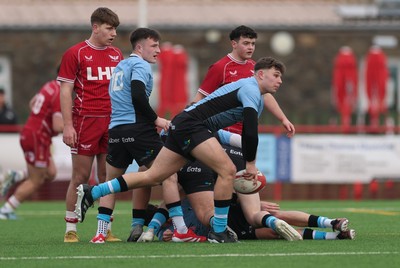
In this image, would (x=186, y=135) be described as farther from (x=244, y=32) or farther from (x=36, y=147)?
(x=36, y=147)

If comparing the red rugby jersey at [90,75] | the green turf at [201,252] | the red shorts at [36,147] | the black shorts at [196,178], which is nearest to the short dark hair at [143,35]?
the red rugby jersey at [90,75]

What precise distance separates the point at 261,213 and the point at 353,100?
12.3m

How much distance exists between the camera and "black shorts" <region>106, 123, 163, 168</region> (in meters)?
10.8

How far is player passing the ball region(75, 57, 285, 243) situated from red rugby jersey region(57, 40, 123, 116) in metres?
1.11

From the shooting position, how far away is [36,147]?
15.5 metres

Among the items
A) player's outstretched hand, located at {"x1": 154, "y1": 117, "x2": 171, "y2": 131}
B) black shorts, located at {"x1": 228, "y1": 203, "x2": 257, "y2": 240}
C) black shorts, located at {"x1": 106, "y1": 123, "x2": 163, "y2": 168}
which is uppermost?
player's outstretched hand, located at {"x1": 154, "y1": 117, "x2": 171, "y2": 131}

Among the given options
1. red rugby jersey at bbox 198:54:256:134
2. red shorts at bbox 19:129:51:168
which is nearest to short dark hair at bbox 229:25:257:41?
red rugby jersey at bbox 198:54:256:134

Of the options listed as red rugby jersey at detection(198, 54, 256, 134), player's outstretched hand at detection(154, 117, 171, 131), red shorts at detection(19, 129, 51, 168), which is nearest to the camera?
player's outstretched hand at detection(154, 117, 171, 131)

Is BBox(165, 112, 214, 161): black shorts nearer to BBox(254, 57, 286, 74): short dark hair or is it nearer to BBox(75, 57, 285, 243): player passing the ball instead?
BBox(75, 57, 285, 243): player passing the ball

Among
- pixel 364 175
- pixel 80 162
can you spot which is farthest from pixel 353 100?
pixel 80 162

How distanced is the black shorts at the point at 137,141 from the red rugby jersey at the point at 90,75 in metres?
0.56

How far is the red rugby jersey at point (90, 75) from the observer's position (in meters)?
11.4

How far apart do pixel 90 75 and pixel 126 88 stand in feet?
2.14

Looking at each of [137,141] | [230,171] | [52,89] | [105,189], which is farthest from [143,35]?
[52,89]
